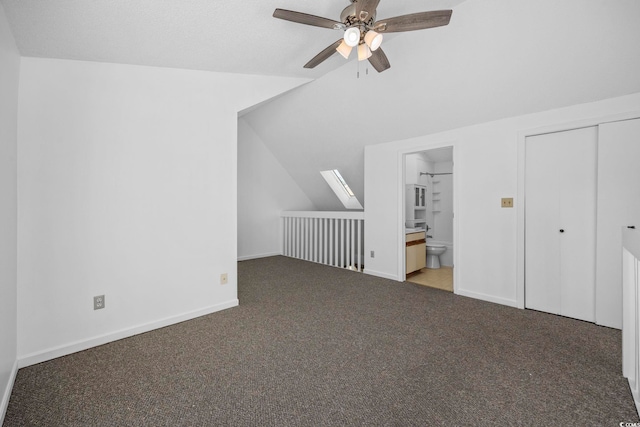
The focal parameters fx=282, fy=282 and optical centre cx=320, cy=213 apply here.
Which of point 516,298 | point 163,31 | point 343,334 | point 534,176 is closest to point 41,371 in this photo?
point 343,334

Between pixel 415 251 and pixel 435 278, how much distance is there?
48 cm

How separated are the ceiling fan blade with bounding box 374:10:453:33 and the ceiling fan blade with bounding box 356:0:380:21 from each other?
9cm

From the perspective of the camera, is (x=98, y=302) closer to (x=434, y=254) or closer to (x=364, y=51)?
(x=364, y=51)

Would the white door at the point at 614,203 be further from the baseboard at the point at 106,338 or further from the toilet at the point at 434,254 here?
the baseboard at the point at 106,338

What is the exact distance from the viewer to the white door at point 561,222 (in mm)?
2596

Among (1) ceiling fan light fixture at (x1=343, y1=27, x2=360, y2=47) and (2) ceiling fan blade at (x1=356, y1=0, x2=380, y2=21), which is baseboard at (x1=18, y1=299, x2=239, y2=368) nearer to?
(1) ceiling fan light fixture at (x1=343, y1=27, x2=360, y2=47)

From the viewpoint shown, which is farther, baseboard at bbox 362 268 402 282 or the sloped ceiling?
baseboard at bbox 362 268 402 282

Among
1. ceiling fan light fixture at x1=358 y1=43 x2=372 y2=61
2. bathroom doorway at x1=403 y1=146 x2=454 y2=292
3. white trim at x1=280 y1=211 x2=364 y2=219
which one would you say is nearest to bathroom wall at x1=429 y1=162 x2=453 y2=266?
bathroom doorway at x1=403 y1=146 x2=454 y2=292

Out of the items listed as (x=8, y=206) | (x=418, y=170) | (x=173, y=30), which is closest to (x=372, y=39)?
(x=173, y=30)

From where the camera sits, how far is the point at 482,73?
265 centimetres

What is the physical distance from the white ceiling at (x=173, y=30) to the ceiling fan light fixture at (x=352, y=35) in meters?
0.38

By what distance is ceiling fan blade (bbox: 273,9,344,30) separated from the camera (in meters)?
1.72

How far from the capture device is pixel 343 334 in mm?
2340

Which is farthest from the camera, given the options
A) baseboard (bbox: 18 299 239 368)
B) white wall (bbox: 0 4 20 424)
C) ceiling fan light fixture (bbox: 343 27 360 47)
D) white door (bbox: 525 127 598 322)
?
white door (bbox: 525 127 598 322)
